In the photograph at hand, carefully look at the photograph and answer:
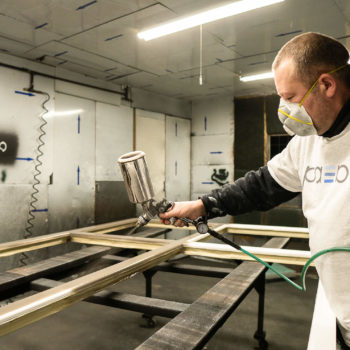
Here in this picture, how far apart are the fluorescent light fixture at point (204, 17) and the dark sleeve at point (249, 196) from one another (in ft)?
5.82

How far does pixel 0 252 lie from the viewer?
1950 millimetres

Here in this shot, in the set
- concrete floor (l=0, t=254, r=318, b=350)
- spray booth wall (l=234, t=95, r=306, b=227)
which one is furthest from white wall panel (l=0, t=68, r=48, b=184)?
spray booth wall (l=234, t=95, r=306, b=227)

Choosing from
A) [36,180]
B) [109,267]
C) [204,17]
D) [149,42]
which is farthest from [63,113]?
[109,267]

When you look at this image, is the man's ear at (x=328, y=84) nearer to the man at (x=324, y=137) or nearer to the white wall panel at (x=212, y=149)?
the man at (x=324, y=137)

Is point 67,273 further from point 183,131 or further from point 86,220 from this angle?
point 183,131

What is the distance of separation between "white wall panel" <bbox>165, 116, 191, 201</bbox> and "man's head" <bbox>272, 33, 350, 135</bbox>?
5.03 m

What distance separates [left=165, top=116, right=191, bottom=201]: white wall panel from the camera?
20.1 ft

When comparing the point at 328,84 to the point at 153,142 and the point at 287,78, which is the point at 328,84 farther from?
the point at 153,142

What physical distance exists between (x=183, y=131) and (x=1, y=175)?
365 centimetres

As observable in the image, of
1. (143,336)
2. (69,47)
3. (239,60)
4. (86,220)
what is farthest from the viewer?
(86,220)

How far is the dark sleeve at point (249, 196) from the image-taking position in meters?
1.36

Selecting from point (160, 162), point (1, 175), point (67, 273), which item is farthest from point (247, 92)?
point (67, 273)

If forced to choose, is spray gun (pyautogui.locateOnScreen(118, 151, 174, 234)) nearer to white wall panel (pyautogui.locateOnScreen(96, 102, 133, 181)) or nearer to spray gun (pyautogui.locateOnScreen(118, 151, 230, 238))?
Answer: spray gun (pyautogui.locateOnScreen(118, 151, 230, 238))

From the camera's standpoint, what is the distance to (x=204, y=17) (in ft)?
9.11
